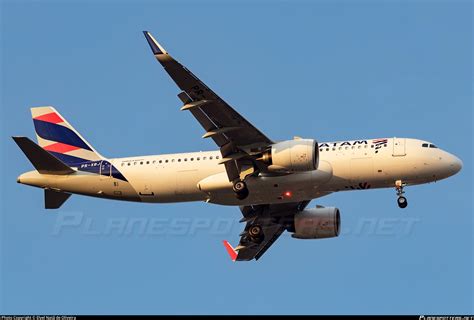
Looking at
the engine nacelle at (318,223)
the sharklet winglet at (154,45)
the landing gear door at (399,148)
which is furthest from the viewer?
the engine nacelle at (318,223)

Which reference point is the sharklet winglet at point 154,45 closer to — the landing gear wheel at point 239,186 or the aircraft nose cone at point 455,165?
the landing gear wheel at point 239,186

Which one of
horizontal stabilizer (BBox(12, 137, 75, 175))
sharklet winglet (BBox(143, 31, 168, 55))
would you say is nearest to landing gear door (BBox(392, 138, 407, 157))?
sharklet winglet (BBox(143, 31, 168, 55))

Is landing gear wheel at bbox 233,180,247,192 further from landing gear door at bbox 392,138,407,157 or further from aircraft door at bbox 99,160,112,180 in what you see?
landing gear door at bbox 392,138,407,157

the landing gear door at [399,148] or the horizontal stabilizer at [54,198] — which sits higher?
the landing gear door at [399,148]

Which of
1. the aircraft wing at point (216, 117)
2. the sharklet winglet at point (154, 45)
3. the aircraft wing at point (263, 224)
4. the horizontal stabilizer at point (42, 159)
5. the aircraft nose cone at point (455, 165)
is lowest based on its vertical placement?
the aircraft wing at point (263, 224)

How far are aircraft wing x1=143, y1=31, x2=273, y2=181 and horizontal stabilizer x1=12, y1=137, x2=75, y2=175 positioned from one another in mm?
10395

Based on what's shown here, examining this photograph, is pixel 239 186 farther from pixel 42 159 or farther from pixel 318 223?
pixel 42 159

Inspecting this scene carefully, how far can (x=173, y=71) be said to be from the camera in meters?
50.7

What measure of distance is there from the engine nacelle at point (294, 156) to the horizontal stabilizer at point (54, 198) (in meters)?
13.6

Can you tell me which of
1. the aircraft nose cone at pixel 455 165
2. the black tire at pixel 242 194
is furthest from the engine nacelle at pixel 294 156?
the aircraft nose cone at pixel 455 165

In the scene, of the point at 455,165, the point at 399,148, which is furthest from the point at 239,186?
the point at 455,165

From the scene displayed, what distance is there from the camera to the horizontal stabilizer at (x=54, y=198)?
2403 inches

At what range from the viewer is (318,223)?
63.5 meters

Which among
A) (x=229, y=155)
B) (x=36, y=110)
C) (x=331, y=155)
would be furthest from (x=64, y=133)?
(x=331, y=155)
